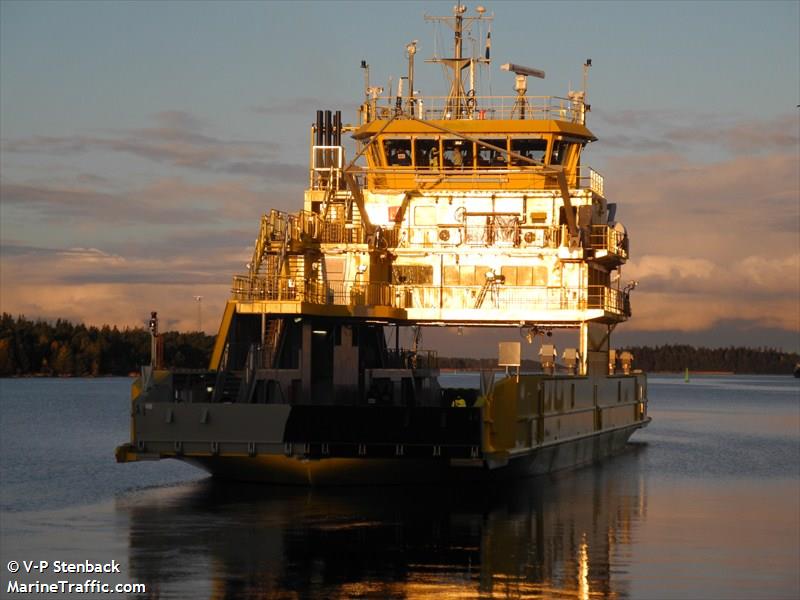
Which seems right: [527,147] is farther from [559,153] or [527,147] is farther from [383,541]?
[383,541]

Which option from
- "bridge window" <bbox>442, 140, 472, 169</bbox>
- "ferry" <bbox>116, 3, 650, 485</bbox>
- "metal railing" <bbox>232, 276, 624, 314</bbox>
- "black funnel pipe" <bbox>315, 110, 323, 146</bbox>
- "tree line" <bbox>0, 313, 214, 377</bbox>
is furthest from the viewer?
"tree line" <bbox>0, 313, 214, 377</bbox>

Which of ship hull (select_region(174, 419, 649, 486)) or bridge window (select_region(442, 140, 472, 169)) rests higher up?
bridge window (select_region(442, 140, 472, 169))

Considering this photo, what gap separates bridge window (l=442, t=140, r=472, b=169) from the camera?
1458 inches

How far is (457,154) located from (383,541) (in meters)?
15.7

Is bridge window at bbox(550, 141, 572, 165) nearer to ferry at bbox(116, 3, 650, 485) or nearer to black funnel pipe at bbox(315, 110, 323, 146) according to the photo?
ferry at bbox(116, 3, 650, 485)

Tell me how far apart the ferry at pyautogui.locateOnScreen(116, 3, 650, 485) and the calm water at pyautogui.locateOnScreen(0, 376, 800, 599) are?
3.21 ft

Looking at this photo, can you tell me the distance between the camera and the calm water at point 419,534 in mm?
19875

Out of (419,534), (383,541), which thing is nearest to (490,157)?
(419,534)

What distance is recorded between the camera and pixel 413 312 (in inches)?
1371

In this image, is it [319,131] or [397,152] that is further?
[319,131]

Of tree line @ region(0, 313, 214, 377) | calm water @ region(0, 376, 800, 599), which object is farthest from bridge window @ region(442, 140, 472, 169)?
tree line @ region(0, 313, 214, 377)

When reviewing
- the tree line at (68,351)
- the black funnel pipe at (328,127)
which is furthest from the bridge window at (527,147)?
the tree line at (68,351)

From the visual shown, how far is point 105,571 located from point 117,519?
6.43 metres

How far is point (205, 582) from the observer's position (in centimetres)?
1953
